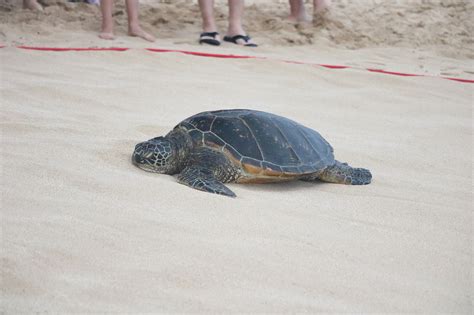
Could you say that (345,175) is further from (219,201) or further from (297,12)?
(297,12)

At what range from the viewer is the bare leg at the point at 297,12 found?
6.35m

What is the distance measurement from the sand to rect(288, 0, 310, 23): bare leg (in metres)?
1.42

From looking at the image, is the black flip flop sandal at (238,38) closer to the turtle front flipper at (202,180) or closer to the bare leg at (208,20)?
the bare leg at (208,20)

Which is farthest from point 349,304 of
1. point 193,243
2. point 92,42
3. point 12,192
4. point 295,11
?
point 295,11

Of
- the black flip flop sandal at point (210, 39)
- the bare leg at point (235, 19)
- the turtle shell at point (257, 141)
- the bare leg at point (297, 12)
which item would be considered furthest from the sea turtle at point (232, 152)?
the bare leg at point (297, 12)

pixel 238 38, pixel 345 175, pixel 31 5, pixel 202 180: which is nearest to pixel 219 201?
pixel 202 180

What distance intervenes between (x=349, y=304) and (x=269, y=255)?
0.29 metres

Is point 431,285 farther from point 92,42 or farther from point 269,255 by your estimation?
point 92,42

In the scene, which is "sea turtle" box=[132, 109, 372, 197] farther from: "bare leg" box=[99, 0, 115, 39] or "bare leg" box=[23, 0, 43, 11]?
"bare leg" box=[23, 0, 43, 11]

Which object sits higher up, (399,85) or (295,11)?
(295,11)

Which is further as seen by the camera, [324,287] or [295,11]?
[295,11]

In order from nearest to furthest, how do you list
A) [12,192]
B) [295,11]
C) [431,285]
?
1. [431,285]
2. [12,192]
3. [295,11]

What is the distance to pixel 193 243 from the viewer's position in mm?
1847

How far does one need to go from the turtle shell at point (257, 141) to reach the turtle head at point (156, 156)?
131 millimetres
